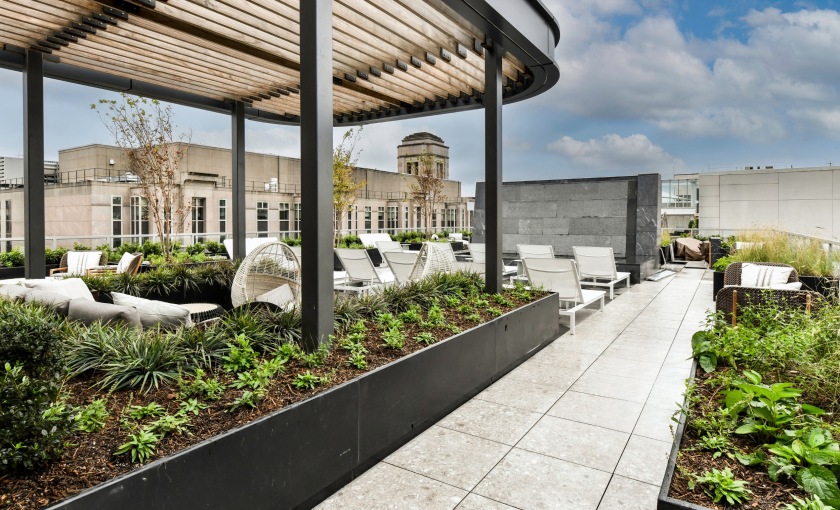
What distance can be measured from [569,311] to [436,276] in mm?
1705

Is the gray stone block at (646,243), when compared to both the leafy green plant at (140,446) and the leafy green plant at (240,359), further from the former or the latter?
the leafy green plant at (140,446)

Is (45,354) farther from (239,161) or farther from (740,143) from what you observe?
(740,143)

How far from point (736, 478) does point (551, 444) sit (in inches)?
55.1

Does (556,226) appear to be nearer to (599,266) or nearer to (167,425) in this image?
(599,266)

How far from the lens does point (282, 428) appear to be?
2047 millimetres

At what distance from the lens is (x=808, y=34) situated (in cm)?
3769

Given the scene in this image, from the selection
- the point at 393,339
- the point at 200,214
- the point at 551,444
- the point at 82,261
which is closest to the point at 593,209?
the point at 551,444

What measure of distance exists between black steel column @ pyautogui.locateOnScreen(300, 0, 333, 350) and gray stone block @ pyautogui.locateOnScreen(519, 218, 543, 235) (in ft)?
31.2

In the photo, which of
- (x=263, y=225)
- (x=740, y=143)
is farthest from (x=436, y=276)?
(x=740, y=143)

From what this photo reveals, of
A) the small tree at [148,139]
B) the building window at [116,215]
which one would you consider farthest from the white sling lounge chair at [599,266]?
the building window at [116,215]

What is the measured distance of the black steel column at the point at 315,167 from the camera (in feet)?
9.17

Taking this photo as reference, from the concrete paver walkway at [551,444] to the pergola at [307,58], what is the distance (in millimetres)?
917

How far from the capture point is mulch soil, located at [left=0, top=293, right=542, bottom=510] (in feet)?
5.04

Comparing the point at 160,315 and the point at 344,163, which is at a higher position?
the point at 344,163
